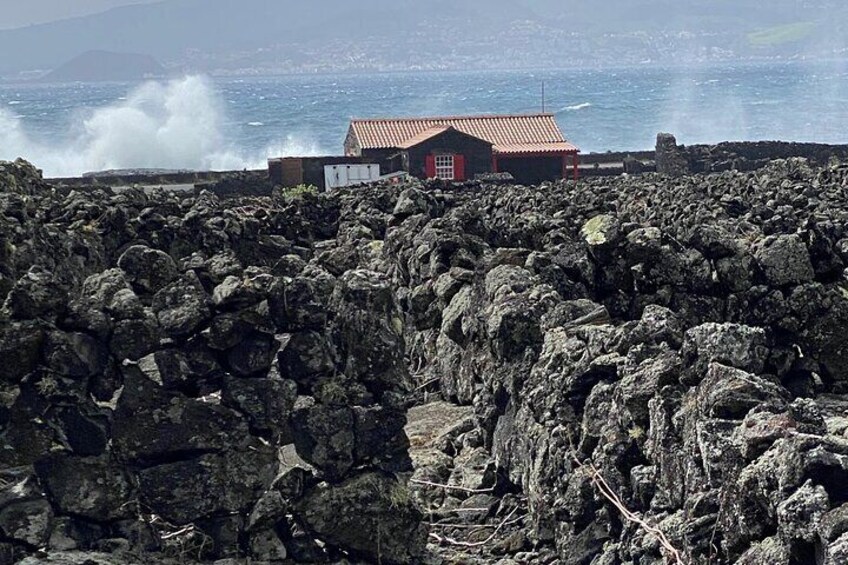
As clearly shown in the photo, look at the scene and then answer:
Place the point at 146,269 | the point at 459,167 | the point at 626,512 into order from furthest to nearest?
the point at 459,167 → the point at 146,269 → the point at 626,512

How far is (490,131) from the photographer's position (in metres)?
55.1

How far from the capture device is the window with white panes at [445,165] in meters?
50.9

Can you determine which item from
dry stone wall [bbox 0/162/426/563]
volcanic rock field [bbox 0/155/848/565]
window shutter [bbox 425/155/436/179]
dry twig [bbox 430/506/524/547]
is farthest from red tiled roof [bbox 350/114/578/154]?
dry stone wall [bbox 0/162/426/563]

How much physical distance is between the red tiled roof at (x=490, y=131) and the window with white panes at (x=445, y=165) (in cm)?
170

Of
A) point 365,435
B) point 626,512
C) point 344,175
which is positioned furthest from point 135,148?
point 626,512

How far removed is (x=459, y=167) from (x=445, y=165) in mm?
501

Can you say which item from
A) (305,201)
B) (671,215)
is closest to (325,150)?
(305,201)

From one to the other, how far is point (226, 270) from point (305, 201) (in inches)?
798

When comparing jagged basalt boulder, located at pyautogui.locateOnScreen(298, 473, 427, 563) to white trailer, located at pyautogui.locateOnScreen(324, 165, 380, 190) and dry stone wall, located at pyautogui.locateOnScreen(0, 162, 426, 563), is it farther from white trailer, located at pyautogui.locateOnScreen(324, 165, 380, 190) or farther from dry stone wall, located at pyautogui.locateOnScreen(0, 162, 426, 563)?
white trailer, located at pyautogui.locateOnScreen(324, 165, 380, 190)

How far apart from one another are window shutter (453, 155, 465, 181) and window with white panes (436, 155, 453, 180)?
5.5 inches

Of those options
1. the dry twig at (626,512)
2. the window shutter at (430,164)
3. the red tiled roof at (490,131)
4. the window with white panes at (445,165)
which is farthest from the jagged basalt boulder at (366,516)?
the red tiled roof at (490,131)

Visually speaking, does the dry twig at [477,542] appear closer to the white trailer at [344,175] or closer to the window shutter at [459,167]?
the white trailer at [344,175]

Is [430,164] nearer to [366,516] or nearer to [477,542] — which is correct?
[477,542]

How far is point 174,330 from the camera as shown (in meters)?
10.3
